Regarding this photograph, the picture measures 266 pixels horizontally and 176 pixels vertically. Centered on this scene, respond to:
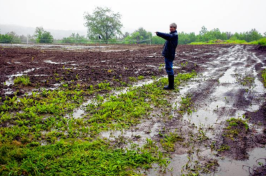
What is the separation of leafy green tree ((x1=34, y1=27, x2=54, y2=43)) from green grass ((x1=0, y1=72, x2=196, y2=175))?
41.0m

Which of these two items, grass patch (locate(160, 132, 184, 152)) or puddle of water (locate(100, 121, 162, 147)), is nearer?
grass patch (locate(160, 132, 184, 152))

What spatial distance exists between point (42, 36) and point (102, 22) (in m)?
17.9

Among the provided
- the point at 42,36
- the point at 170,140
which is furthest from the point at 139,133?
the point at 42,36

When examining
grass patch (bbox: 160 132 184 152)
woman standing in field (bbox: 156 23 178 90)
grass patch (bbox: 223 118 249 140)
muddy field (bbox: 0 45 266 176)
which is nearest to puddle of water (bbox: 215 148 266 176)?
muddy field (bbox: 0 45 266 176)

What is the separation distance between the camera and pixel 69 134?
3.79 meters

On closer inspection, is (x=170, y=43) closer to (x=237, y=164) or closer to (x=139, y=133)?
(x=139, y=133)

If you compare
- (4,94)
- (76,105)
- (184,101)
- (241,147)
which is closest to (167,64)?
(184,101)

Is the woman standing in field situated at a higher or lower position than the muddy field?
higher

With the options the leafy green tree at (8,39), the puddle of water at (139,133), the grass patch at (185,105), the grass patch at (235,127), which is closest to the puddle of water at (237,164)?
the grass patch at (235,127)

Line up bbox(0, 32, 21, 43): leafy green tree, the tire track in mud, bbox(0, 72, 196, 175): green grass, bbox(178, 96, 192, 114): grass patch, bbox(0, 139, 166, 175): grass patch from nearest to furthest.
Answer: bbox(0, 139, 166, 175): grass patch, bbox(0, 72, 196, 175): green grass, the tire track in mud, bbox(178, 96, 192, 114): grass patch, bbox(0, 32, 21, 43): leafy green tree

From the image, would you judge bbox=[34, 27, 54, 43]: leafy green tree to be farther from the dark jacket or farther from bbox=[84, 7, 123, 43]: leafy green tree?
the dark jacket

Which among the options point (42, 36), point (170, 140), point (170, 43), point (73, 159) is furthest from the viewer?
point (42, 36)

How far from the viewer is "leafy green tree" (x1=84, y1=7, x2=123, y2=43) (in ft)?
181

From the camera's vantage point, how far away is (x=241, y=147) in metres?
3.48
